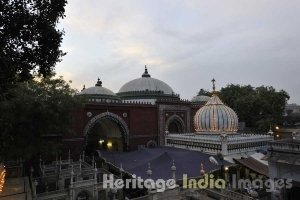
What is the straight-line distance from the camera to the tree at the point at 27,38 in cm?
719

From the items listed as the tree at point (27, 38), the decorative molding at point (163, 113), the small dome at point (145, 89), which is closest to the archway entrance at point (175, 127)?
the decorative molding at point (163, 113)

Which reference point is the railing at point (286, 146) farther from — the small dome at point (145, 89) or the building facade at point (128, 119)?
the small dome at point (145, 89)

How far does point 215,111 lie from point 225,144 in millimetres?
3850

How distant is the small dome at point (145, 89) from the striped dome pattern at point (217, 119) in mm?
7616

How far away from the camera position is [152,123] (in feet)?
81.1

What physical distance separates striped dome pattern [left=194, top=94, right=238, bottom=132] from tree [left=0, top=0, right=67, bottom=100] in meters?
14.8

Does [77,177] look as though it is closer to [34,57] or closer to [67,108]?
[67,108]

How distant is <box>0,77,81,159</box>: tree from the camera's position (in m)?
14.1

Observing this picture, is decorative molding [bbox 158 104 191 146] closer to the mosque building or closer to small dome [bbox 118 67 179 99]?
the mosque building

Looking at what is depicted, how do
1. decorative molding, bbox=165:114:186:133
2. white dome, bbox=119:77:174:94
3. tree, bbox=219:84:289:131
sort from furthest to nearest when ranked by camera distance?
tree, bbox=219:84:289:131
white dome, bbox=119:77:174:94
decorative molding, bbox=165:114:186:133

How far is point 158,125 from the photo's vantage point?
976 inches

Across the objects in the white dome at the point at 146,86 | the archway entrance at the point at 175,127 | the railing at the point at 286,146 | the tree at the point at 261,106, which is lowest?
the railing at the point at 286,146

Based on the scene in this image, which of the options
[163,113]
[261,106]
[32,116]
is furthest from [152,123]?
[261,106]

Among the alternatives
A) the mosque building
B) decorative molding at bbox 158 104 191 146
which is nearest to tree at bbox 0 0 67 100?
the mosque building
